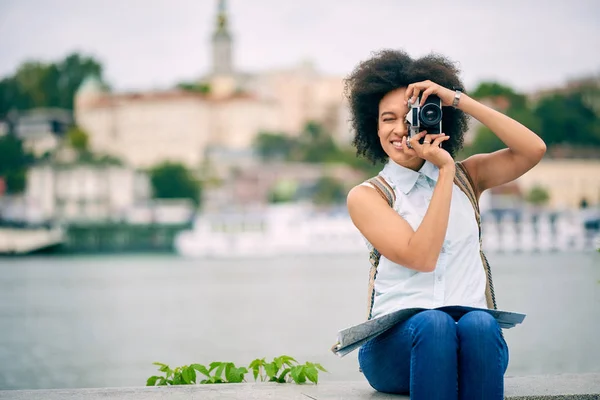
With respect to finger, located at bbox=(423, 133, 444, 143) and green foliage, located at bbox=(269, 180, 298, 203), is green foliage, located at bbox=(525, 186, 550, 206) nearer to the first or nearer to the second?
green foliage, located at bbox=(269, 180, 298, 203)

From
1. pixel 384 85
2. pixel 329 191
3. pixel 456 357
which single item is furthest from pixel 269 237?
pixel 456 357

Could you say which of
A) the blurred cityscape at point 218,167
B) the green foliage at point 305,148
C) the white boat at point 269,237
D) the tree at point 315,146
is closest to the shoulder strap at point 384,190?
the white boat at point 269,237

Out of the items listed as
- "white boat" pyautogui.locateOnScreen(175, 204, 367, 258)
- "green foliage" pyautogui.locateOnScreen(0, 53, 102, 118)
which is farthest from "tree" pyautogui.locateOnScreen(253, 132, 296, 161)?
"white boat" pyautogui.locateOnScreen(175, 204, 367, 258)

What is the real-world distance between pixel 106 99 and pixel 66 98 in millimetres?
4222

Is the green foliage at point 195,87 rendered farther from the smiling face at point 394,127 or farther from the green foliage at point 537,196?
the smiling face at point 394,127

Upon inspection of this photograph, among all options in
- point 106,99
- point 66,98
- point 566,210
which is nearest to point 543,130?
point 566,210

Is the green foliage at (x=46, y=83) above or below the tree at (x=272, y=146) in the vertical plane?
above

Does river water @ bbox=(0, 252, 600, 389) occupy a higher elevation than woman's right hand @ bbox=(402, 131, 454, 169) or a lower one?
lower

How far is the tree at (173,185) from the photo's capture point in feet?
145

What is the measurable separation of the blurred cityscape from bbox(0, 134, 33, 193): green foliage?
0.24 feet

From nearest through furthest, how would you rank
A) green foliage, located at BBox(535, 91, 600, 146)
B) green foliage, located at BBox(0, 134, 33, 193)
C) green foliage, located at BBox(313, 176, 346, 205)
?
green foliage, located at BBox(313, 176, 346, 205), green foliage, located at BBox(535, 91, 600, 146), green foliage, located at BBox(0, 134, 33, 193)

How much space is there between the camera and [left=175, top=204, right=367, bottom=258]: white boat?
31.7 meters

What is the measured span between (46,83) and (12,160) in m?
6.91

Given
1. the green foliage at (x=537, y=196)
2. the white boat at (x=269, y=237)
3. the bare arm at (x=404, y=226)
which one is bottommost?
the white boat at (x=269, y=237)
